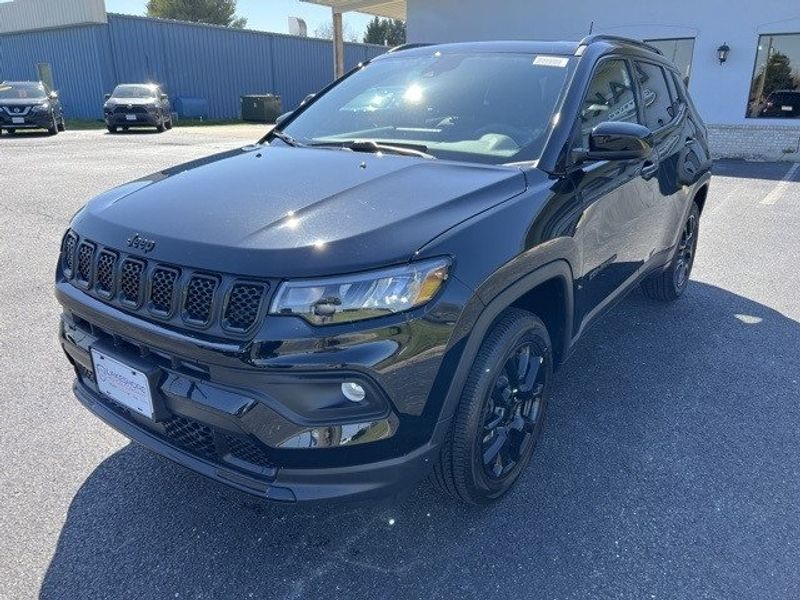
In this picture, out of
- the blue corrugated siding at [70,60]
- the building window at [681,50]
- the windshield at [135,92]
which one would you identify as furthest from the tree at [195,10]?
the building window at [681,50]

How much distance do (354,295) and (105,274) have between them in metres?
0.97

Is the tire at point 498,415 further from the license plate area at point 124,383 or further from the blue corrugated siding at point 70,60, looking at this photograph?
the blue corrugated siding at point 70,60

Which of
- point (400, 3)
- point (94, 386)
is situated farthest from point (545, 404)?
point (400, 3)

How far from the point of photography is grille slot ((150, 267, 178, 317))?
6.23 ft

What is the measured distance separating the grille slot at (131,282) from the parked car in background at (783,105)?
598 inches

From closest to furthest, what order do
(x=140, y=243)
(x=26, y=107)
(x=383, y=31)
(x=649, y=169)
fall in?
(x=140, y=243)
(x=649, y=169)
(x=26, y=107)
(x=383, y=31)

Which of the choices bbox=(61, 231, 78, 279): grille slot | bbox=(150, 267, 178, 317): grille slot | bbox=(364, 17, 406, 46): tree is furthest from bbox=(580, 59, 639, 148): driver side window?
bbox=(364, 17, 406, 46): tree

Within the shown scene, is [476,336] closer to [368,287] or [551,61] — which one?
[368,287]

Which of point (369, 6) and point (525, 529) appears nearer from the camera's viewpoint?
point (525, 529)

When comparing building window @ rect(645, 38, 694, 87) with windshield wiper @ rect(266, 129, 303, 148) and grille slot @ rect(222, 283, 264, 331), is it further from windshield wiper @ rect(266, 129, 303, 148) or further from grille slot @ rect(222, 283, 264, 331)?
grille slot @ rect(222, 283, 264, 331)

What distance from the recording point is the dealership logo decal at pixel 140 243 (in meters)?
1.98

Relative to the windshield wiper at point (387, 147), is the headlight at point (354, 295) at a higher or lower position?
lower

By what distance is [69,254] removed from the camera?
2381 millimetres

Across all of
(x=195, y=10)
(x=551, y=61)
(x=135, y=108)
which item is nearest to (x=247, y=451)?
(x=551, y=61)
